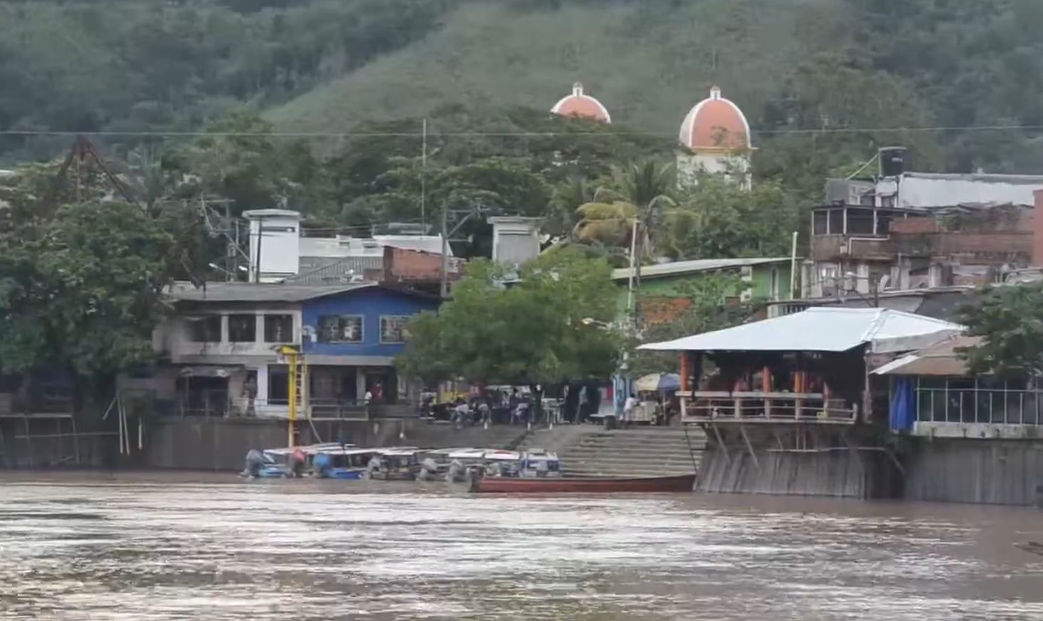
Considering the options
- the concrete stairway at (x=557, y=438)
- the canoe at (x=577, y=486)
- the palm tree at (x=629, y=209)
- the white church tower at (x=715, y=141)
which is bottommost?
the canoe at (x=577, y=486)

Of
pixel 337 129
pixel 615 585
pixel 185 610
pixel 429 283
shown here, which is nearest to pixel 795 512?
pixel 615 585

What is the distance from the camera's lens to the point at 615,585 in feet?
114

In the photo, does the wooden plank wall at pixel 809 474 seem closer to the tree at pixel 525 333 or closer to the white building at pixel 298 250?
the tree at pixel 525 333

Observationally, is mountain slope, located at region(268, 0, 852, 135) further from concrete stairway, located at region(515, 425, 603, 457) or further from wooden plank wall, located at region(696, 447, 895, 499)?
wooden plank wall, located at region(696, 447, 895, 499)

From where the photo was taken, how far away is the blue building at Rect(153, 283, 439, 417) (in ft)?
253

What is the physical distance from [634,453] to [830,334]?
9.57 metres

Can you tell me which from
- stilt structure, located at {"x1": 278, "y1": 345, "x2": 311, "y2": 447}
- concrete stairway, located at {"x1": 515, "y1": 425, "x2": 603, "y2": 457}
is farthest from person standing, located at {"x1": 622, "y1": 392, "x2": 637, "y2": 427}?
stilt structure, located at {"x1": 278, "y1": 345, "x2": 311, "y2": 447}

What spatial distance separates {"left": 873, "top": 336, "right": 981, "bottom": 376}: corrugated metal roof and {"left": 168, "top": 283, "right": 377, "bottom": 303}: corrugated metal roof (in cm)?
2584

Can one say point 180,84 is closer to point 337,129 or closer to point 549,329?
point 337,129

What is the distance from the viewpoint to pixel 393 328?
78.2 meters

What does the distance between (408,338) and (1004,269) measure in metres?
18.7

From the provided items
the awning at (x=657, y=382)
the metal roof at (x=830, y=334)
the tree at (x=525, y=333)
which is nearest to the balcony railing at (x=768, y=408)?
the metal roof at (x=830, y=334)

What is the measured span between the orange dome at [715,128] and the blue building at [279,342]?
34.7 meters

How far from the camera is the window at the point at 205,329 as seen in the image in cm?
7856
